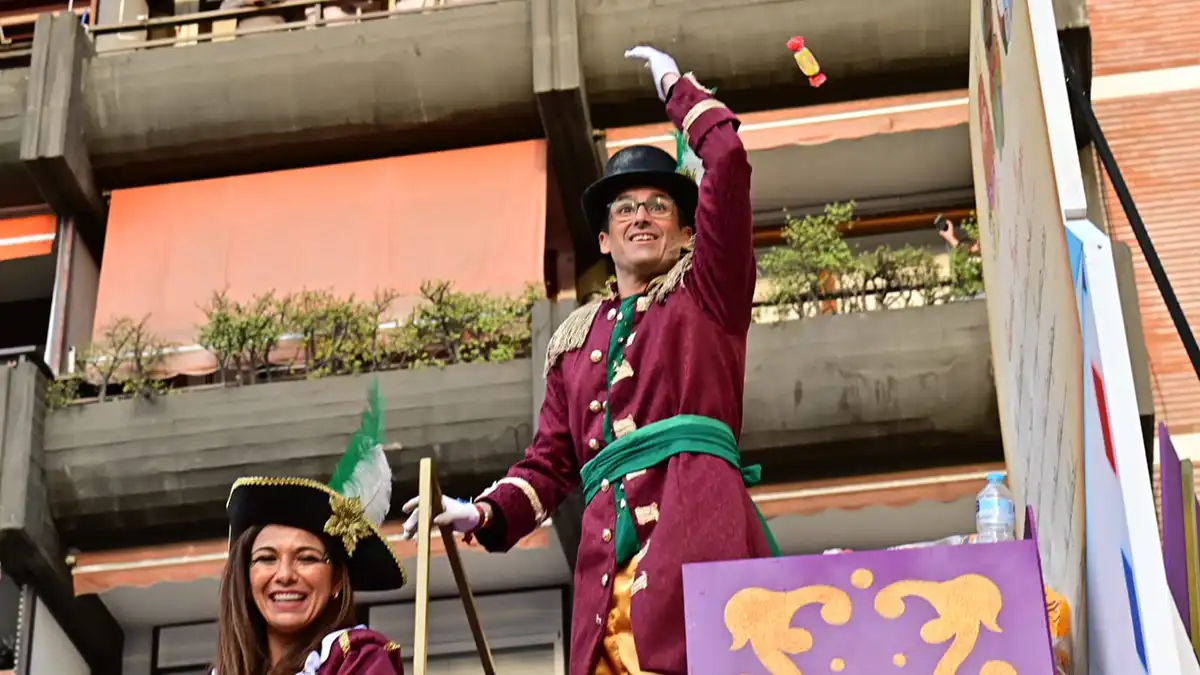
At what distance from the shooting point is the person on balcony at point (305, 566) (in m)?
4.09

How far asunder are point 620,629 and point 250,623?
0.98 meters

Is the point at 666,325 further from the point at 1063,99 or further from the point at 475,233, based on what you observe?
the point at 475,233

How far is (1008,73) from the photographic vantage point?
12.5 ft

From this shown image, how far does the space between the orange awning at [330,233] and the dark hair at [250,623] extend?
6962 millimetres

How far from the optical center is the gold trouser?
3.64 metres

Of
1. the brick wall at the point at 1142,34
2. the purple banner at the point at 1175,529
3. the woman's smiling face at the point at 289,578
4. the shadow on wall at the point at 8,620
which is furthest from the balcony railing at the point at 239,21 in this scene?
the purple banner at the point at 1175,529

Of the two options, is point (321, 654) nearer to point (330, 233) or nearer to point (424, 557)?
point (424, 557)

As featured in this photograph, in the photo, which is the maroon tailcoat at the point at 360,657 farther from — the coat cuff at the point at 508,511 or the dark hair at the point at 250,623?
the coat cuff at the point at 508,511

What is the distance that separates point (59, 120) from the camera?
38.7ft

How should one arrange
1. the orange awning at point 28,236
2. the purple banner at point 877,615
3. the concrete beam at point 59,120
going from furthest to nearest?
the orange awning at point 28,236 → the concrete beam at point 59,120 → the purple banner at point 877,615

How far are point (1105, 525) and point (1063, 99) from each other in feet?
2.61

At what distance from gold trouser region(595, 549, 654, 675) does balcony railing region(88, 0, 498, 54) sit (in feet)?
28.1

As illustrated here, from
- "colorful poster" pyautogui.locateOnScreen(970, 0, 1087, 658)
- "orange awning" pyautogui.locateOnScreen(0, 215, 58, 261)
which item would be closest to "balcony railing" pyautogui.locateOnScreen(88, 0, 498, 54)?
"orange awning" pyautogui.locateOnScreen(0, 215, 58, 261)

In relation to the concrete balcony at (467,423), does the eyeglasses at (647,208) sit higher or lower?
lower
